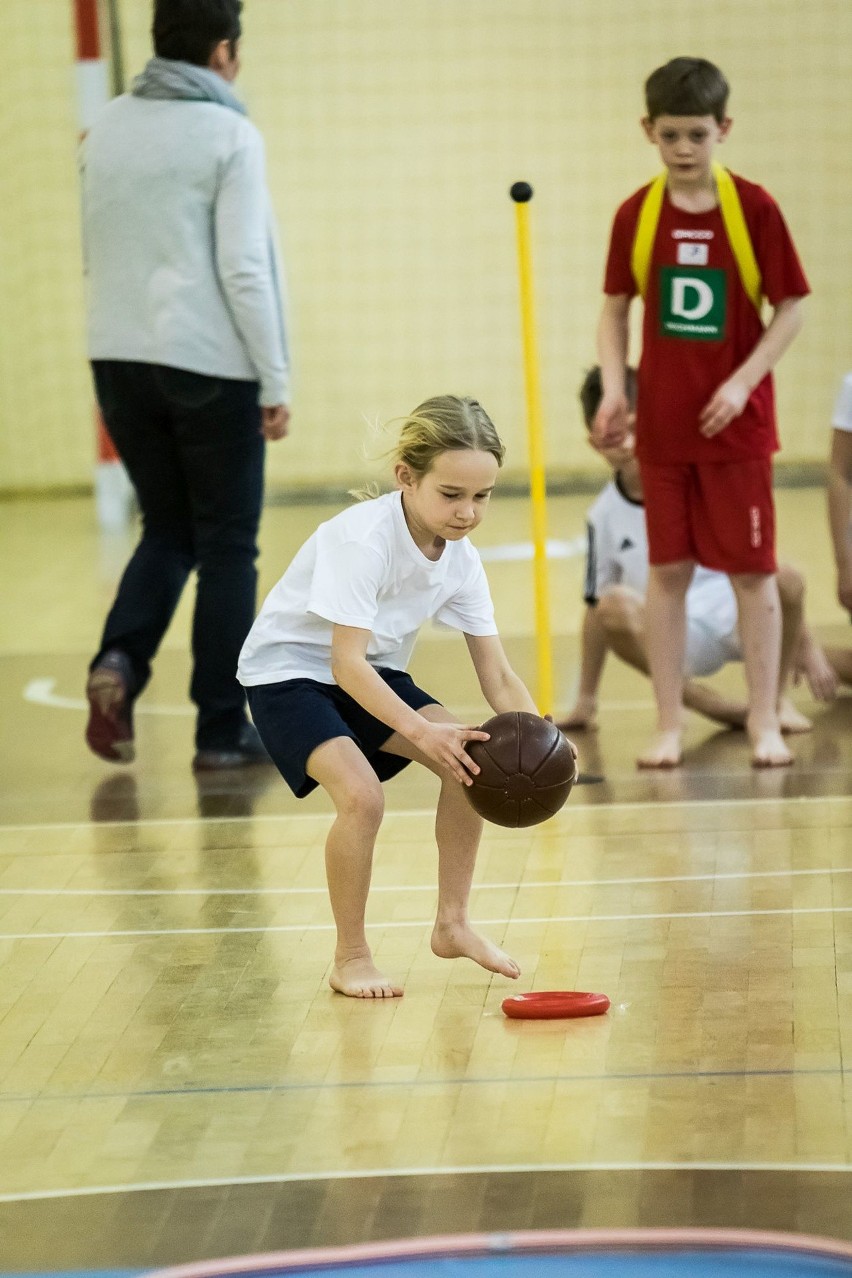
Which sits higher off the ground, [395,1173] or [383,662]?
[383,662]

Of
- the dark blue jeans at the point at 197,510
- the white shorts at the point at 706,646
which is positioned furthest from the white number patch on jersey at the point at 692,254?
the dark blue jeans at the point at 197,510

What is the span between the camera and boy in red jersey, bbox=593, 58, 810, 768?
15.1 feet

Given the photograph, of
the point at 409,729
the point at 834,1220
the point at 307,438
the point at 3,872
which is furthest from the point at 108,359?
the point at 307,438

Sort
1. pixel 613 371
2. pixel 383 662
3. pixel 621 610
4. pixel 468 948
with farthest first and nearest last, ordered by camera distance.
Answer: pixel 621 610
pixel 613 371
pixel 383 662
pixel 468 948

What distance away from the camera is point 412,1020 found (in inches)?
121

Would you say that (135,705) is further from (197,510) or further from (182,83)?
(182,83)

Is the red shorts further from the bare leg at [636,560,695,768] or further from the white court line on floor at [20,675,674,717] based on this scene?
the white court line on floor at [20,675,674,717]

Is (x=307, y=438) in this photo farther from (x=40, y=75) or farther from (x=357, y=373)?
(x=40, y=75)

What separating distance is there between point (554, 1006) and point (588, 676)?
2.27 m

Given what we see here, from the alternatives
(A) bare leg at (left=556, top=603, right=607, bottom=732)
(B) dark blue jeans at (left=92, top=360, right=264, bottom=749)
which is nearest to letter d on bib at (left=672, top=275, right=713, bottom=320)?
(A) bare leg at (left=556, top=603, right=607, bottom=732)

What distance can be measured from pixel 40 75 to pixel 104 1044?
8.87m

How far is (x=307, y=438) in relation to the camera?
10961 millimetres

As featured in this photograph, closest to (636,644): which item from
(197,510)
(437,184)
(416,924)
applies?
(197,510)

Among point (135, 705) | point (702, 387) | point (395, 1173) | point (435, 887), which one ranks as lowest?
point (135, 705)
